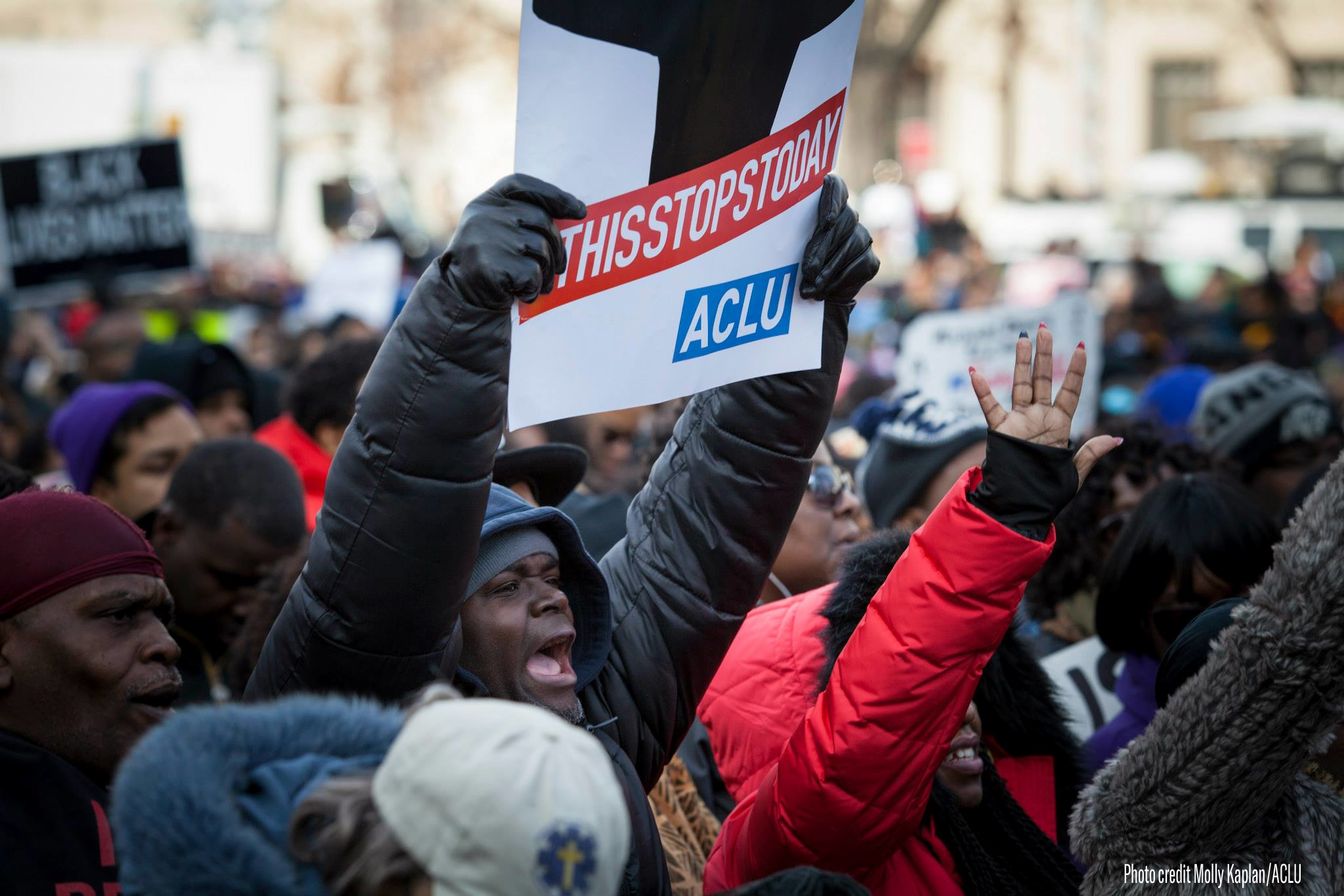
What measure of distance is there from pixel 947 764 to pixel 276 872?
54.9 inches

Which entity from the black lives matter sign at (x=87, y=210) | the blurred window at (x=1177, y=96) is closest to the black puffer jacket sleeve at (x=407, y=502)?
the black lives matter sign at (x=87, y=210)

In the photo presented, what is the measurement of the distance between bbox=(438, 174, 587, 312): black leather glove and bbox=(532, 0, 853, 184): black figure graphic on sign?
27 cm

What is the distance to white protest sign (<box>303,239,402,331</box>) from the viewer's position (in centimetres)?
888

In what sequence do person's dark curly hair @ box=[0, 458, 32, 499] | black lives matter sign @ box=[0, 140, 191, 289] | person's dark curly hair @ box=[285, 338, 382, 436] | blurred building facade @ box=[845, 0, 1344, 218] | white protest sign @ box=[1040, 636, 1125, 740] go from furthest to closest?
blurred building facade @ box=[845, 0, 1344, 218] < black lives matter sign @ box=[0, 140, 191, 289] < person's dark curly hair @ box=[285, 338, 382, 436] < white protest sign @ box=[1040, 636, 1125, 740] < person's dark curly hair @ box=[0, 458, 32, 499]

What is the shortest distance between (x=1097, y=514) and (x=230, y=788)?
3327 millimetres

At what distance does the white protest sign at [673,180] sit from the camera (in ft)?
7.01

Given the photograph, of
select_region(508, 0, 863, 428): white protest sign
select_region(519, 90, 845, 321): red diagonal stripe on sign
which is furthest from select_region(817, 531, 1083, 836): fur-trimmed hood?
select_region(519, 90, 845, 321): red diagonal stripe on sign

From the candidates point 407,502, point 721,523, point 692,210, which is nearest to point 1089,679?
point 721,523

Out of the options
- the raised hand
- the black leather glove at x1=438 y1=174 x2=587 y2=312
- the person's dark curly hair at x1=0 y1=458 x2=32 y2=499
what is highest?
the black leather glove at x1=438 y1=174 x2=587 y2=312

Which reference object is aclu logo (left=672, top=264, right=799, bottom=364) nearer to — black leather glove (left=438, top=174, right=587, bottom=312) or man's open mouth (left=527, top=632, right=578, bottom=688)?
black leather glove (left=438, top=174, right=587, bottom=312)

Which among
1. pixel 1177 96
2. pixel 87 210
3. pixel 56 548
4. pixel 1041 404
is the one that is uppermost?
pixel 1177 96

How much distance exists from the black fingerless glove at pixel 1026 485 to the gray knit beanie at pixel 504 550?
72 cm

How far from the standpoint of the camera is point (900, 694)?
2221mm

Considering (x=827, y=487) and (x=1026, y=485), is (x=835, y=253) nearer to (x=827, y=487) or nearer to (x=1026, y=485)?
(x=1026, y=485)
